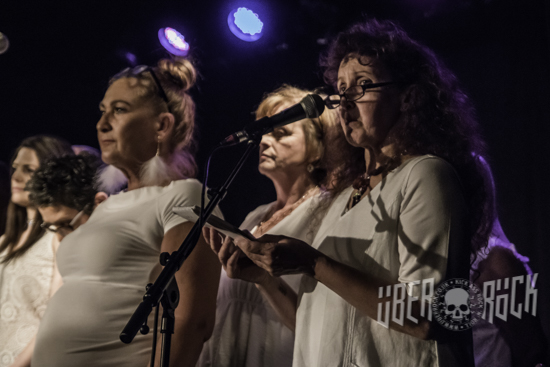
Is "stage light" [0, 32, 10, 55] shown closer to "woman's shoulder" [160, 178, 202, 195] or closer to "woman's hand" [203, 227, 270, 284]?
"woman's shoulder" [160, 178, 202, 195]

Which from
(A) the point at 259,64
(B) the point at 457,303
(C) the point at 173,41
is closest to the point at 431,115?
(B) the point at 457,303

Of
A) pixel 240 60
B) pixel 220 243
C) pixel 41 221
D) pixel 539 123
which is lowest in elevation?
pixel 41 221

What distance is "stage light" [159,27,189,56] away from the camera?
2414 mm

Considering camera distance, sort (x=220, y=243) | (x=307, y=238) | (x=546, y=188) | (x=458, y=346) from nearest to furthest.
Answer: (x=458, y=346)
(x=220, y=243)
(x=546, y=188)
(x=307, y=238)

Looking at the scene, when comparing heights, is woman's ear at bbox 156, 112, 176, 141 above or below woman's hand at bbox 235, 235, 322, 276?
above

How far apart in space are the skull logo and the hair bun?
61.3 inches

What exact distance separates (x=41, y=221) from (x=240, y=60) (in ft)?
4.49

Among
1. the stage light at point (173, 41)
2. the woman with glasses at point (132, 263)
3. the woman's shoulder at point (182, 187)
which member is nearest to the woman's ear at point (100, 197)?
the woman with glasses at point (132, 263)

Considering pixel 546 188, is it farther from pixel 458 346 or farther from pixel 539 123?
pixel 458 346

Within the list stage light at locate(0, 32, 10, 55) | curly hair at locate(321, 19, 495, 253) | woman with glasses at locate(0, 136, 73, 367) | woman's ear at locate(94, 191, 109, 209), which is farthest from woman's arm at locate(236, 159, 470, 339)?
stage light at locate(0, 32, 10, 55)

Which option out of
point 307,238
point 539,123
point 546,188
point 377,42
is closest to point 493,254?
point 546,188

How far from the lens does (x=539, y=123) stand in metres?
1.67

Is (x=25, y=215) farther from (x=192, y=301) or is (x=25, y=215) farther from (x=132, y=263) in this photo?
(x=192, y=301)

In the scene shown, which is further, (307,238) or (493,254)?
(307,238)
